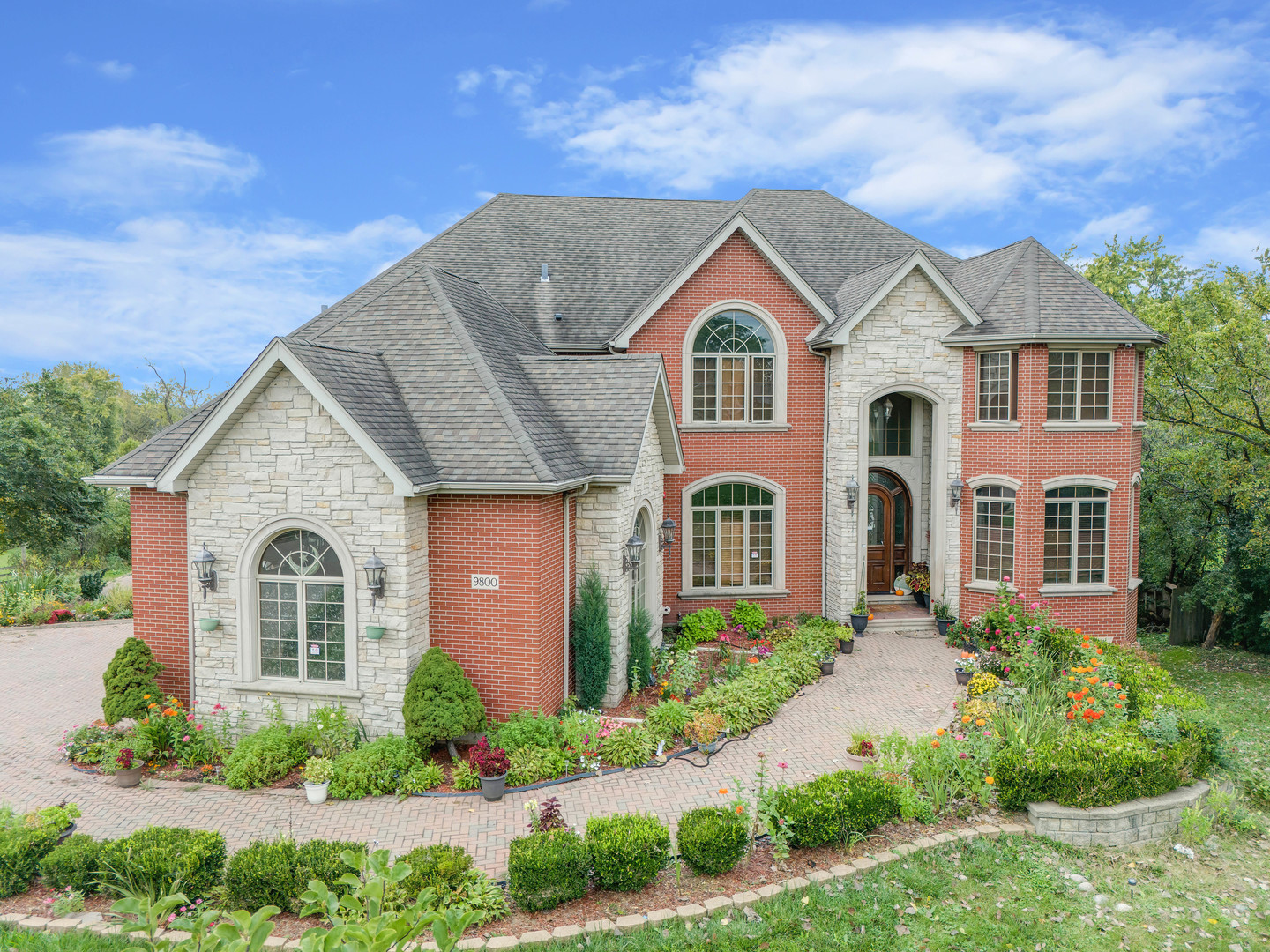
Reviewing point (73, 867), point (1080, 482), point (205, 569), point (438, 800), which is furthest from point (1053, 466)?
point (73, 867)

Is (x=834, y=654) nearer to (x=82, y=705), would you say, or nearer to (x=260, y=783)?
(x=260, y=783)

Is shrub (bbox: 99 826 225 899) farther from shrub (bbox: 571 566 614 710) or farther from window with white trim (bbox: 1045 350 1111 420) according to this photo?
window with white trim (bbox: 1045 350 1111 420)

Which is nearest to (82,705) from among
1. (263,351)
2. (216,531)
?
(216,531)

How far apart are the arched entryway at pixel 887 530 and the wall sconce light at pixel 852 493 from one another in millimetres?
1734

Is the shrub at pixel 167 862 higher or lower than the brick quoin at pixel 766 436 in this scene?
lower

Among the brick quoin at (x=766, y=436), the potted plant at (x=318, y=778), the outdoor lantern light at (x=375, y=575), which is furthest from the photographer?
the brick quoin at (x=766, y=436)

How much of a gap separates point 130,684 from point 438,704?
15.8 ft

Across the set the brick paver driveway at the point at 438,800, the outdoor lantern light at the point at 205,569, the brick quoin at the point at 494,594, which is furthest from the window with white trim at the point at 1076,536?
the outdoor lantern light at the point at 205,569

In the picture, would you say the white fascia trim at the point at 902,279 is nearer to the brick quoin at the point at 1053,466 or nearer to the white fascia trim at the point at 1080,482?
the brick quoin at the point at 1053,466

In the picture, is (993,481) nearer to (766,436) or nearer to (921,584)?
(921,584)

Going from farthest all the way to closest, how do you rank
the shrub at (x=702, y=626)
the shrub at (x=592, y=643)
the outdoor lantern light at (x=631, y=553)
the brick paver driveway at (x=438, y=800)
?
the shrub at (x=702, y=626) → the outdoor lantern light at (x=631, y=553) → the shrub at (x=592, y=643) → the brick paver driveway at (x=438, y=800)

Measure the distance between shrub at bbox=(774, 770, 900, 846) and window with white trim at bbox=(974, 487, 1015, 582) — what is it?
9880 mm

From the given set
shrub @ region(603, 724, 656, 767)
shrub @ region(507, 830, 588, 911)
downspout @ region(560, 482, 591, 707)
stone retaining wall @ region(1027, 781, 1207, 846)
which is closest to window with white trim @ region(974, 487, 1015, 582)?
stone retaining wall @ region(1027, 781, 1207, 846)

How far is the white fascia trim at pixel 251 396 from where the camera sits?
10289 millimetres
